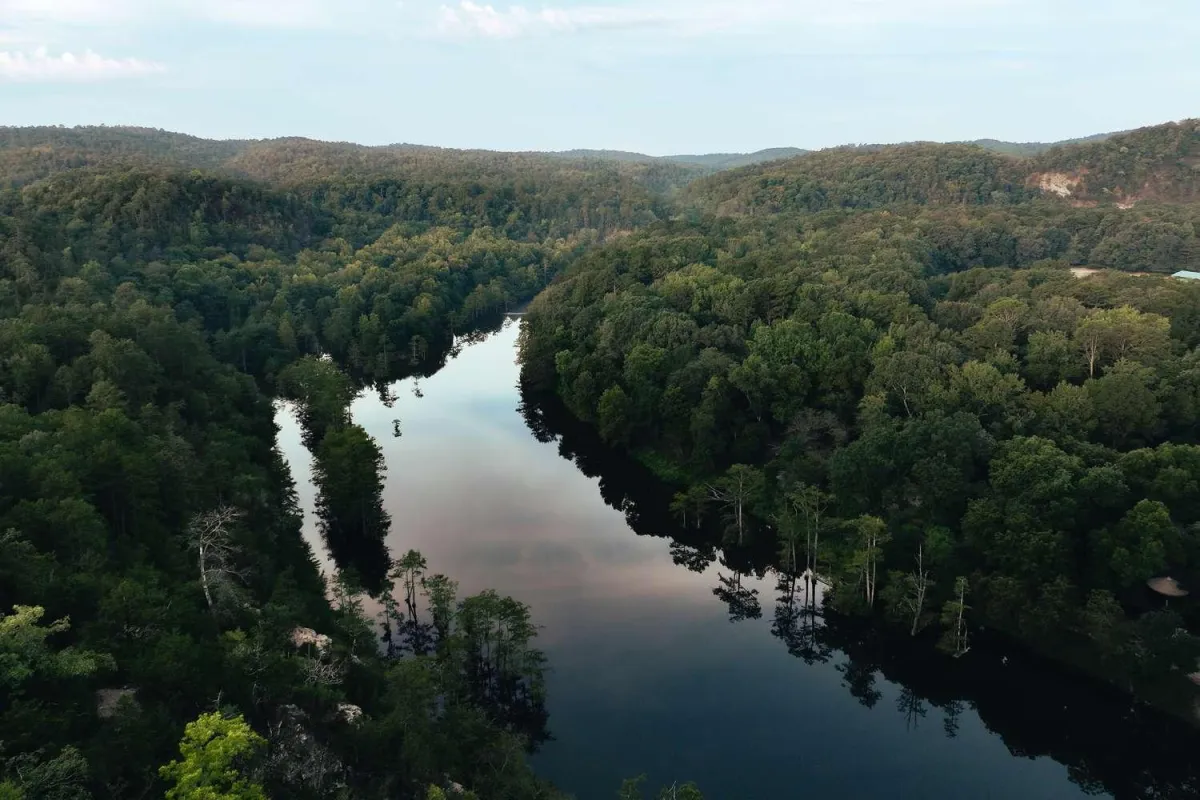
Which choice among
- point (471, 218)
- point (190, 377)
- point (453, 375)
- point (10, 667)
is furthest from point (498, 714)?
point (471, 218)

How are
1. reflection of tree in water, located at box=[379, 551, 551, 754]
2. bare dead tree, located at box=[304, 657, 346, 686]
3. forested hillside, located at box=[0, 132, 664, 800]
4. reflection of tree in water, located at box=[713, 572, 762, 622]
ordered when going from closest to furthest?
forested hillside, located at box=[0, 132, 664, 800] < bare dead tree, located at box=[304, 657, 346, 686] < reflection of tree in water, located at box=[379, 551, 551, 754] < reflection of tree in water, located at box=[713, 572, 762, 622]

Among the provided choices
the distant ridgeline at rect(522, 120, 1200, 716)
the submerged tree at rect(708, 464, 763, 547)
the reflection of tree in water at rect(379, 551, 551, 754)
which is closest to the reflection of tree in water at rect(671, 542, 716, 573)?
the distant ridgeline at rect(522, 120, 1200, 716)

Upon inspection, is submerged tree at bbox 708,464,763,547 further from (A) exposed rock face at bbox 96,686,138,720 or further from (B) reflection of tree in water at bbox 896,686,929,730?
(A) exposed rock face at bbox 96,686,138,720

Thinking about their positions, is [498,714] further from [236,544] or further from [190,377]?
[190,377]

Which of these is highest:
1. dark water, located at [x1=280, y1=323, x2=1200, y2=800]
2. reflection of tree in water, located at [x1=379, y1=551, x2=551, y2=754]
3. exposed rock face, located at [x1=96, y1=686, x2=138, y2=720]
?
exposed rock face, located at [x1=96, y1=686, x2=138, y2=720]

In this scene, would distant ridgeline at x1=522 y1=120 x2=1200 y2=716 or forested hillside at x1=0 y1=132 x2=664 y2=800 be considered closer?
forested hillside at x1=0 y1=132 x2=664 y2=800

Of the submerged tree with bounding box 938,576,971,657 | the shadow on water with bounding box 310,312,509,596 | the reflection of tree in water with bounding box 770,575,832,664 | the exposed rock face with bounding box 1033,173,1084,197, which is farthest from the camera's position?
the exposed rock face with bounding box 1033,173,1084,197

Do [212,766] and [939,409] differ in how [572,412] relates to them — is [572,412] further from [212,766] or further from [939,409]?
[212,766]
